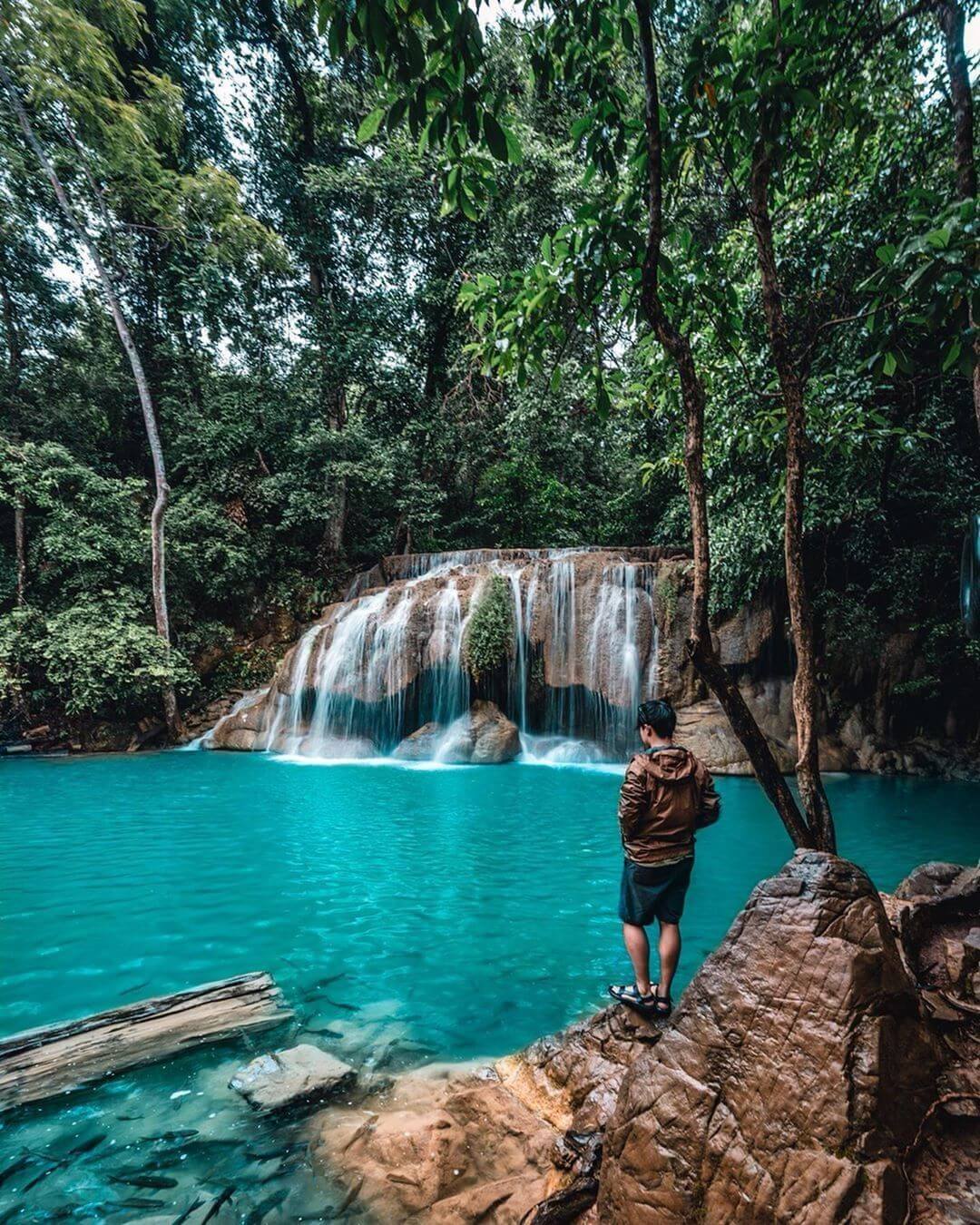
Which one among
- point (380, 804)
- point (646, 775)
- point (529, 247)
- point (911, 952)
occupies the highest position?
point (529, 247)

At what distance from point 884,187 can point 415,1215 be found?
8.19 metres

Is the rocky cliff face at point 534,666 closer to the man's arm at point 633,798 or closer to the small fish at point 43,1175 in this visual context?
the man's arm at point 633,798

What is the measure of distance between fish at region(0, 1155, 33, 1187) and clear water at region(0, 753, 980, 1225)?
29mm

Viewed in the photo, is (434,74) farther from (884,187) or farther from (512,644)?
(512,644)

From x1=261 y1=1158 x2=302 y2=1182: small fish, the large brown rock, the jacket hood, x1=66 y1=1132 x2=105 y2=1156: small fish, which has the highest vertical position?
the jacket hood

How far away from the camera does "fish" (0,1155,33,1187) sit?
7.97ft

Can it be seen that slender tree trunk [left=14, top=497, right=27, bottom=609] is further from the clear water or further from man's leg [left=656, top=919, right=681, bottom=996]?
man's leg [left=656, top=919, right=681, bottom=996]

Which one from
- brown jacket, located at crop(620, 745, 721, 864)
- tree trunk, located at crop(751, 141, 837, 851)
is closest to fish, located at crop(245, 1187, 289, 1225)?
brown jacket, located at crop(620, 745, 721, 864)

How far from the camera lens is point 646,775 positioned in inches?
117

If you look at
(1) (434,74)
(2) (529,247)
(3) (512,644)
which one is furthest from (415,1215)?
(2) (529,247)

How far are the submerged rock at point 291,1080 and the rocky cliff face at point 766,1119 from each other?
0.24 metres

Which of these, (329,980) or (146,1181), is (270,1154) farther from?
(329,980)

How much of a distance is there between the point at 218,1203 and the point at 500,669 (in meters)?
11.5

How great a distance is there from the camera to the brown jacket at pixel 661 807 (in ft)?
9.75
